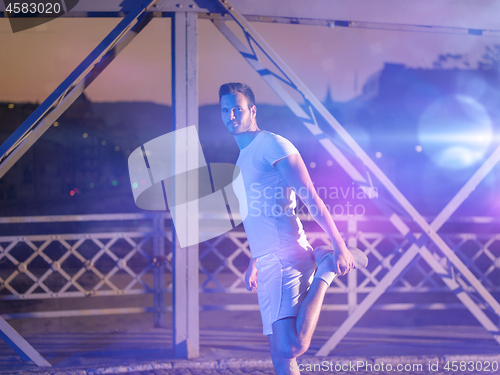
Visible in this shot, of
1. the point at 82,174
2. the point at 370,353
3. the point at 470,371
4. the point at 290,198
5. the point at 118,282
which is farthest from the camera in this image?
the point at 82,174

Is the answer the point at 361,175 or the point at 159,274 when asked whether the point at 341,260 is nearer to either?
the point at 361,175

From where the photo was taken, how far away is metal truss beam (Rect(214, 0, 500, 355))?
12.0 ft

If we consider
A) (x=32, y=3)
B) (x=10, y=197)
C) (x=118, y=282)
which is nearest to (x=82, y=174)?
(x=10, y=197)

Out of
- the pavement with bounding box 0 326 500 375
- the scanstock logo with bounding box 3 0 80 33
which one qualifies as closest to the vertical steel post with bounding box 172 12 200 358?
the pavement with bounding box 0 326 500 375

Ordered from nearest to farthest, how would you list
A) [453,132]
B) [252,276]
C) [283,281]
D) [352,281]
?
[283,281]
[252,276]
[352,281]
[453,132]

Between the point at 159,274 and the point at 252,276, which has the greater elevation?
the point at 252,276

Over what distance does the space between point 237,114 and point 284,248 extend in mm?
922

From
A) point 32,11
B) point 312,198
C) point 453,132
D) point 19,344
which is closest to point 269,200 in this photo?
point 312,198

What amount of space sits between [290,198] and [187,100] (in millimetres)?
1878

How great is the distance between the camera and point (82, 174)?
42.3m

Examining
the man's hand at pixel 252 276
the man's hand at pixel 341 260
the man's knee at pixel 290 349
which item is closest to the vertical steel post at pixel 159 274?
the man's hand at pixel 252 276

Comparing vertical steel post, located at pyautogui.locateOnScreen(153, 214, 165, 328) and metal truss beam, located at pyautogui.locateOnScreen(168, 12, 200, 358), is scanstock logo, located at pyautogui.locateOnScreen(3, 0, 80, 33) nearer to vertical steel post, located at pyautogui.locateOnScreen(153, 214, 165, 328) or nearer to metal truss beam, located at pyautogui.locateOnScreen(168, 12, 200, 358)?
metal truss beam, located at pyautogui.locateOnScreen(168, 12, 200, 358)

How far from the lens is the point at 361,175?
3.95 meters

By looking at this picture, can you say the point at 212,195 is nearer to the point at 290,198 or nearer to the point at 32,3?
the point at 290,198
